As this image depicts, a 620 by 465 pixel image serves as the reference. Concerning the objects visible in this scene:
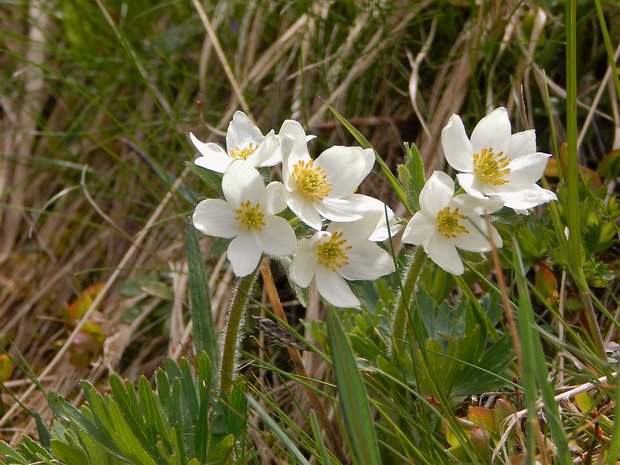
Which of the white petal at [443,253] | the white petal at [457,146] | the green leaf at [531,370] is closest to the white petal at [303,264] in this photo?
the white petal at [443,253]

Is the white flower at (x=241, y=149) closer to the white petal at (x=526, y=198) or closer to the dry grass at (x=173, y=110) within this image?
the white petal at (x=526, y=198)

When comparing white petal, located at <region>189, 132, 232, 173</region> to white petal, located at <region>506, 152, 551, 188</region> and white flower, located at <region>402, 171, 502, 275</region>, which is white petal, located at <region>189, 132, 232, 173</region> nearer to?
white flower, located at <region>402, 171, 502, 275</region>

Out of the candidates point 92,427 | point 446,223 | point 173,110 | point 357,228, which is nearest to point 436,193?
point 446,223

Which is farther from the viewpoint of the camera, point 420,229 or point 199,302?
point 199,302

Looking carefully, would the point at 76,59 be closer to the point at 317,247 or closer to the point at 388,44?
the point at 388,44

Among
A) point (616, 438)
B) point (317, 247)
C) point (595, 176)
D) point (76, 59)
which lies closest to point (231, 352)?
point (317, 247)

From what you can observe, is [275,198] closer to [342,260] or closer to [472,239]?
[342,260]
